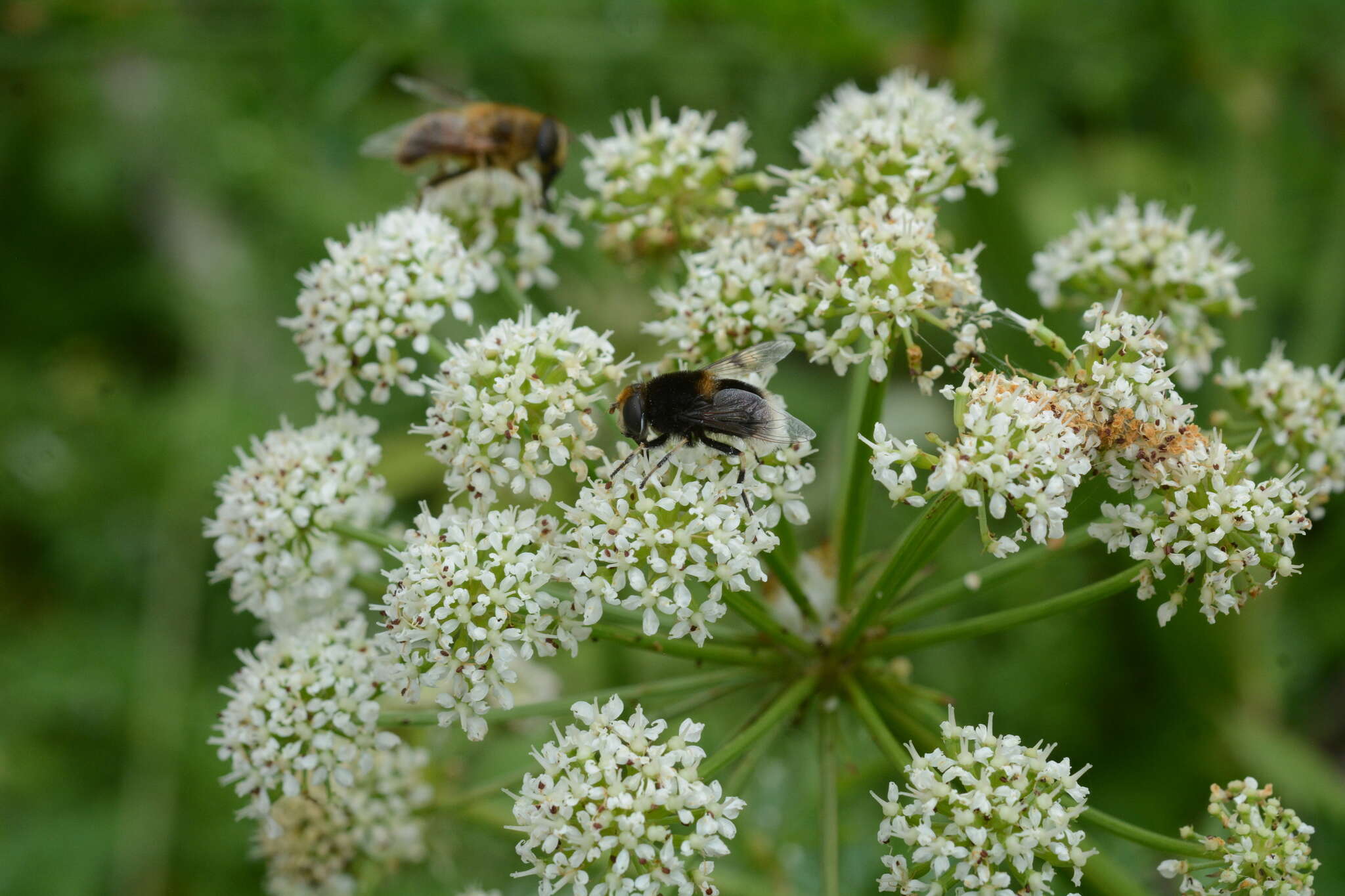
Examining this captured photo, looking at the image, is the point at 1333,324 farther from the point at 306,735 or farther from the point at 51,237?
A: the point at 51,237

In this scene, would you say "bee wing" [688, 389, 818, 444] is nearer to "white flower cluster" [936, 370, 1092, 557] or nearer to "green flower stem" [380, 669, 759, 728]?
"white flower cluster" [936, 370, 1092, 557]

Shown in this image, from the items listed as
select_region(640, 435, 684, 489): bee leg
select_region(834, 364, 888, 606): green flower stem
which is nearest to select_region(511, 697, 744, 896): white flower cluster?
select_region(640, 435, 684, 489): bee leg

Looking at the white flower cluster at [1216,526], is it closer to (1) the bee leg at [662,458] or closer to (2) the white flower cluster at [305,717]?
(1) the bee leg at [662,458]

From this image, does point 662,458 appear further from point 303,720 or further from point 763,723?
point 303,720

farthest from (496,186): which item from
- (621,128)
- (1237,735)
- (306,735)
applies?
(1237,735)

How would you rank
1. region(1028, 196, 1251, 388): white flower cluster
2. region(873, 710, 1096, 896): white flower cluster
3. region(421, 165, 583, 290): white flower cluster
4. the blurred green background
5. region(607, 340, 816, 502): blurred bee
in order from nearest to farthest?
region(873, 710, 1096, 896): white flower cluster → region(607, 340, 816, 502): blurred bee → region(1028, 196, 1251, 388): white flower cluster → region(421, 165, 583, 290): white flower cluster → the blurred green background
